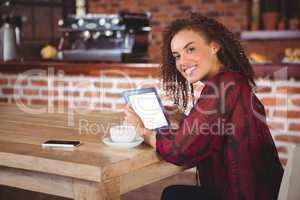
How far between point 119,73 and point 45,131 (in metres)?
1.42

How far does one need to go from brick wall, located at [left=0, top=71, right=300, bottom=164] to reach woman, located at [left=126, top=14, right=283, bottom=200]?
30.7 inches

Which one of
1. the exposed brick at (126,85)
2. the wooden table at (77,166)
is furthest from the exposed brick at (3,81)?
the wooden table at (77,166)

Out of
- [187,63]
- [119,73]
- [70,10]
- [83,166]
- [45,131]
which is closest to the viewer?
[83,166]

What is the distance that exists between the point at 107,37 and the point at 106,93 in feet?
1.96

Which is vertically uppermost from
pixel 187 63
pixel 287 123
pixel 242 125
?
pixel 187 63

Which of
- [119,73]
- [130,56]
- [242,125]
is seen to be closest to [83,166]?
[242,125]

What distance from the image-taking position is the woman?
1593mm

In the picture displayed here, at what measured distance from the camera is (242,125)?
63.4 inches

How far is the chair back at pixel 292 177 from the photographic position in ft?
4.50

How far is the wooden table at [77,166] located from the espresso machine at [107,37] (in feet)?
6.21

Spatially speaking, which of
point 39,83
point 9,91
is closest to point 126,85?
point 39,83

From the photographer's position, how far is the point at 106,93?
137 inches

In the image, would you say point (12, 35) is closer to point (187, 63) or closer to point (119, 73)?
point (119, 73)

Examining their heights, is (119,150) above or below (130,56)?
below
